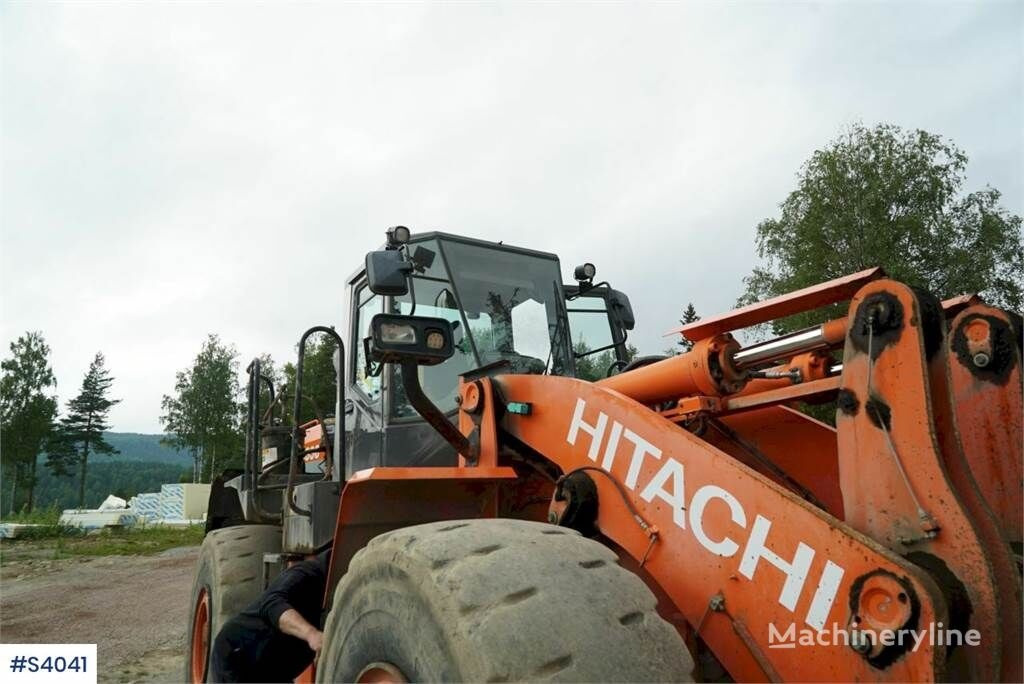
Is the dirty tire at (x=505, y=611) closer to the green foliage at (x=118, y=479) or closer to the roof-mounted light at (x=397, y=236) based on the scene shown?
the roof-mounted light at (x=397, y=236)

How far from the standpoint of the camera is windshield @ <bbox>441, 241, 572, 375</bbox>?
181 inches

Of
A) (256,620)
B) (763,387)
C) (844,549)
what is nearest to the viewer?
(844,549)

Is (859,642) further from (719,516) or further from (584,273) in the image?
(584,273)

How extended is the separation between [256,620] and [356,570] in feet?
4.74

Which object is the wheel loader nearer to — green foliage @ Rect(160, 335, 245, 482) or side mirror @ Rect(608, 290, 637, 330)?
side mirror @ Rect(608, 290, 637, 330)

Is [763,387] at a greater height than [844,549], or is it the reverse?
[763,387]

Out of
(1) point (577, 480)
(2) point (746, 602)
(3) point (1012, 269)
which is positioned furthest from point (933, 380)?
(3) point (1012, 269)

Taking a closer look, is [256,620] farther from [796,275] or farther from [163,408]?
[163,408]

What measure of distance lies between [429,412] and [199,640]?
11.2ft

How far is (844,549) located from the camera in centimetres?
219

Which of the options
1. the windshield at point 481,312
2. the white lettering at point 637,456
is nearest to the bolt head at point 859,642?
the white lettering at point 637,456

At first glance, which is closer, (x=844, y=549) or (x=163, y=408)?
(x=844, y=549)

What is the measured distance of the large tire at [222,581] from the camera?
16.6ft

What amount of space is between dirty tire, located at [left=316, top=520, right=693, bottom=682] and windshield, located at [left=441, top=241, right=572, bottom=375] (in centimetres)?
203
